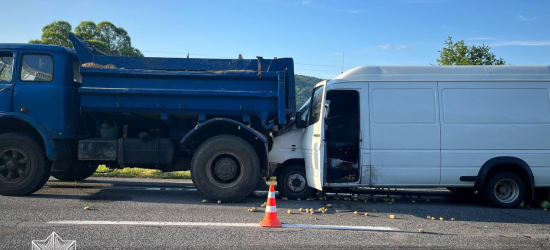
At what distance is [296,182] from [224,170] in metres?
1.42

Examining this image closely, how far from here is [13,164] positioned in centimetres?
689

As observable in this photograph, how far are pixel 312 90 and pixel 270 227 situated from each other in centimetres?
342

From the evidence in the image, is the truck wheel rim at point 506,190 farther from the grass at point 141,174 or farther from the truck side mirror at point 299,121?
the grass at point 141,174

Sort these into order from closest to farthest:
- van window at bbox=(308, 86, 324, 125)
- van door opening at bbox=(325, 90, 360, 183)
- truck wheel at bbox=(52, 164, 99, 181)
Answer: van window at bbox=(308, 86, 324, 125), van door opening at bbox=(325, 90, 360, 183), truck wheel at bbox=(52, 164, 99, 181)

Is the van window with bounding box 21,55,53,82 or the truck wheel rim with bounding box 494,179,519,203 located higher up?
the van window with bounding box 21,55,53,82

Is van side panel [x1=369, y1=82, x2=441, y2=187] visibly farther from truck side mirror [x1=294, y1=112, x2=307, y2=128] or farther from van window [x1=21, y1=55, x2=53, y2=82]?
van window [x1=21, y1=55, x2=53, y2=82]

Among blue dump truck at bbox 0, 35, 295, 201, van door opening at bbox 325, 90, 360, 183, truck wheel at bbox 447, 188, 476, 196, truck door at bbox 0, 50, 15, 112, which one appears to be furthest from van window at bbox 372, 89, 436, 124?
truck door at bbox 0, 50, 15, 112

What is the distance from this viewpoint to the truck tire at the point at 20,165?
22.6 feet

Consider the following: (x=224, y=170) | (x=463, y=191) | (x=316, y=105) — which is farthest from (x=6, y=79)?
(x=463, y=191)

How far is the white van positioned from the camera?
669 centimetres

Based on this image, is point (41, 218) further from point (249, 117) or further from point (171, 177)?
point (171, 177)

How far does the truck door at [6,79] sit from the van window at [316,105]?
5.54 metres

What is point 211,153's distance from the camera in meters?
6.90

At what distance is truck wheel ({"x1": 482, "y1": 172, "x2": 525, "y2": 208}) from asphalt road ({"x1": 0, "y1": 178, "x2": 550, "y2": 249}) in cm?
26
